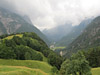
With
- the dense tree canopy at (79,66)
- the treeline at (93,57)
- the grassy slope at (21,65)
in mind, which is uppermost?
the treeline at (93,57)

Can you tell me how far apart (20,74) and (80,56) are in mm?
18861

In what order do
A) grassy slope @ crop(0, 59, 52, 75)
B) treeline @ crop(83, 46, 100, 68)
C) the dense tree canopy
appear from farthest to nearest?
1. treeline @ crop(83, 46, 100, 68)
2. grassy slope @ crop(0, 59, 52, 75)
3. the dense tree canopy

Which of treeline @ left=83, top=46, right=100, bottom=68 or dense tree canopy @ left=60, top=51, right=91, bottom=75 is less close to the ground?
treeline @ left=83, top=46, right=100, bottom=68

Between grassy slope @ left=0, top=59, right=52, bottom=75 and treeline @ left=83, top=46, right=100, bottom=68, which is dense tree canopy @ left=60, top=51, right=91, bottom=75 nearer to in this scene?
grassy slope @ left=0, top=59, right=52, bottom=75

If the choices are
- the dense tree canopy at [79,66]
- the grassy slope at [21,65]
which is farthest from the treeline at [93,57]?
the dense tree canopy at [79,66]

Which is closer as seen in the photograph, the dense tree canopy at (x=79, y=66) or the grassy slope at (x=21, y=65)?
the dense tree canopy at (x=79, y=66)

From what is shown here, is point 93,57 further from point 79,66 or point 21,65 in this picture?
point 79,66

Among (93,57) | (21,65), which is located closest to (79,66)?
(21,65)

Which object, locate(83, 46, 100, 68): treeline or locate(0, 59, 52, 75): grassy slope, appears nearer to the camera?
locate(0, 59, 52, 75): grassy slope

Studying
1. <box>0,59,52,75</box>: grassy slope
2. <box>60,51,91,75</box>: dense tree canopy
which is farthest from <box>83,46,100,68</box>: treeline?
<box>60,51,91,75</box>: dense tree canopy

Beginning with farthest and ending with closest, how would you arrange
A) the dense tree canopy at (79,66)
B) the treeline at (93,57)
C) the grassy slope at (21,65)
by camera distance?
the treeline at (93,57) → the grassy slope at (21,65) → the dense tree canopy at (79,66)

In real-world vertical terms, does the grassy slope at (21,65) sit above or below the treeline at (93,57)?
below

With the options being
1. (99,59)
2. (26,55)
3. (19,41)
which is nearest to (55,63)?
(26,55)

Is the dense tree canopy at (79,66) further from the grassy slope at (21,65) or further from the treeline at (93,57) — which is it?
the treeline at (93,57)
